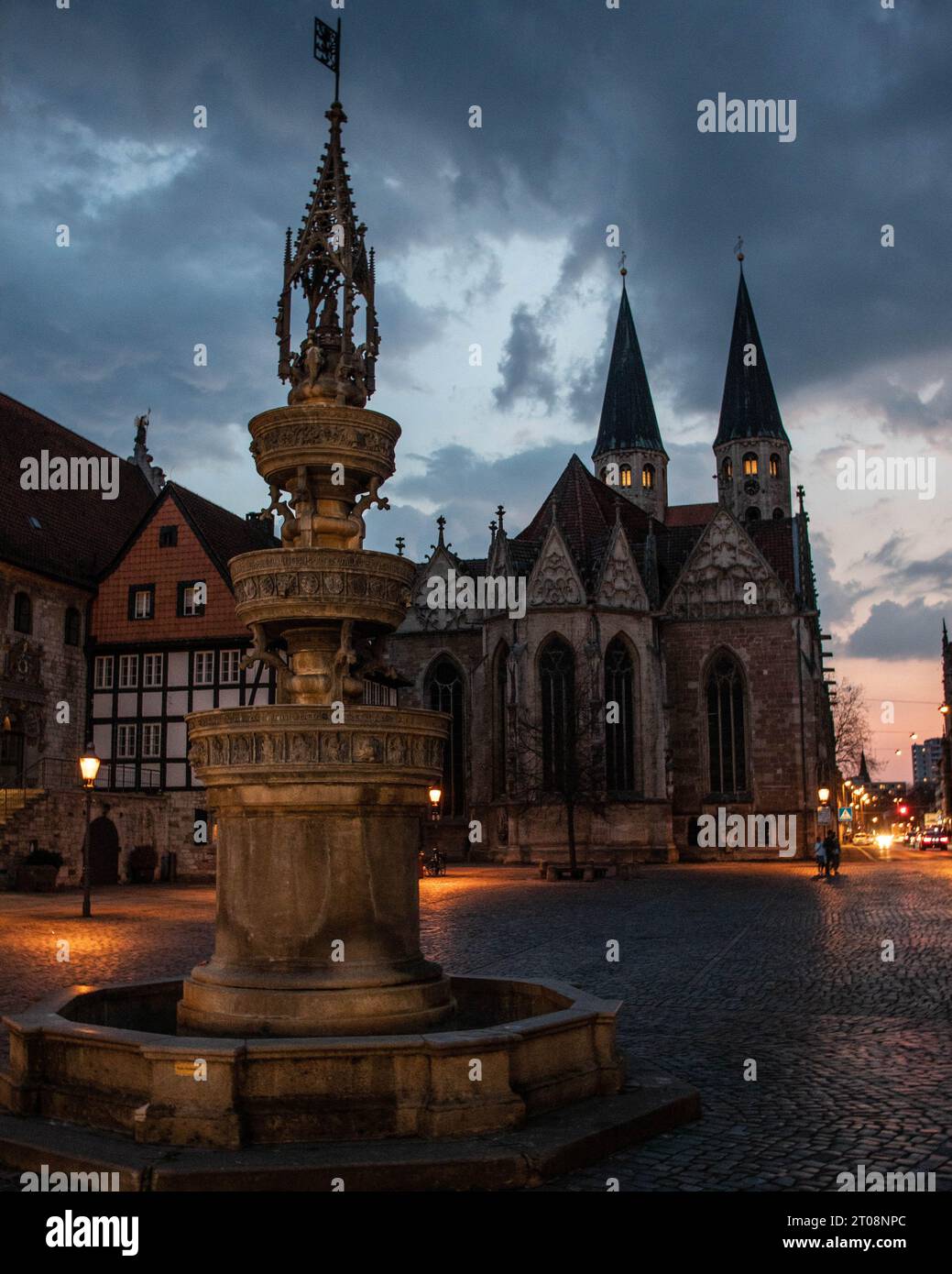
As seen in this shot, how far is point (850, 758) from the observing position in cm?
9012

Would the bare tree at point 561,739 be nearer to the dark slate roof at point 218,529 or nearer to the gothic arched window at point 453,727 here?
the gothic arched window at point 453,727

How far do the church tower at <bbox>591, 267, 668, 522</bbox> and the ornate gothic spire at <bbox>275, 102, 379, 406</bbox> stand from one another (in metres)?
71.1

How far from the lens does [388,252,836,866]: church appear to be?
4672 centimetres

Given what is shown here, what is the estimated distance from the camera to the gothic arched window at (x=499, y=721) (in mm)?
49344

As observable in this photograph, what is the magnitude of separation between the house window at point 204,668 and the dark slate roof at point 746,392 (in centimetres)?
5033

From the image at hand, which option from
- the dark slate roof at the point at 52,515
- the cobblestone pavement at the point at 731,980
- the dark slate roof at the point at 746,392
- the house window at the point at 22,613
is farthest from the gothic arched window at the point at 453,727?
the dark slate roof at the point at 746,392

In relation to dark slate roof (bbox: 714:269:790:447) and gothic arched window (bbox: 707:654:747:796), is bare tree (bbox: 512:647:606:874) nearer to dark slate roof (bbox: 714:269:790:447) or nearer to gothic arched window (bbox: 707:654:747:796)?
gothic arched window (bbox: 707:654:747:796)

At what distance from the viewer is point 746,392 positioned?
263ft

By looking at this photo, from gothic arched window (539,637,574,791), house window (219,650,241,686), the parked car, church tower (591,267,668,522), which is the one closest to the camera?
house window (219,650,241,686)

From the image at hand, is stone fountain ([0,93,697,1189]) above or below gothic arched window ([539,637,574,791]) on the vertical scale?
below

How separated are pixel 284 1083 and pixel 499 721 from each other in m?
43.6

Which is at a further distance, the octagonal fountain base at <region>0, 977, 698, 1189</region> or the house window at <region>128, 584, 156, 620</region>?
the house window at <region>128, 584, 156, 620</region>

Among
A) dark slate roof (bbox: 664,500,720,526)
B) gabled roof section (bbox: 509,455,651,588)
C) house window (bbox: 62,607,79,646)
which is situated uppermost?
dark slate roof (bbox: 664,500,720,526)

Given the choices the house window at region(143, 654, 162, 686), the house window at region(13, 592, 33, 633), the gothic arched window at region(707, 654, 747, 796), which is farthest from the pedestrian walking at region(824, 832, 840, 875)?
the house window at region(13, 592, 33, 633)
